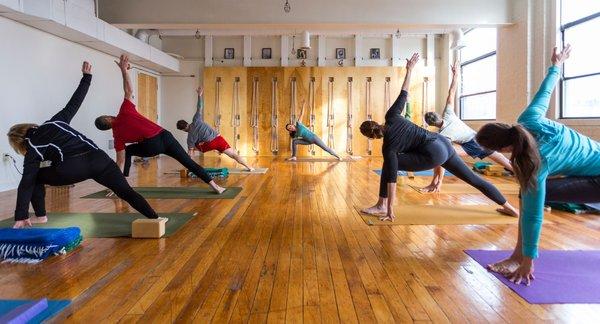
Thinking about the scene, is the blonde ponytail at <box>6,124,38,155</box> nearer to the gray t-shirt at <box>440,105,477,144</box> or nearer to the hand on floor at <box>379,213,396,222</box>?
the hand on floor at <box>379,213,396,222</box>

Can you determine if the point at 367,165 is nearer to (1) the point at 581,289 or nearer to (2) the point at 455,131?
(2) the point at 455,131

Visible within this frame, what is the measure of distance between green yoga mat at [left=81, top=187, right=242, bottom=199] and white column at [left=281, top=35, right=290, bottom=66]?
6.49 metres

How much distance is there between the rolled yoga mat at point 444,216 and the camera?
3.58 metres

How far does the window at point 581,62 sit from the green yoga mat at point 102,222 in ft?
17.1

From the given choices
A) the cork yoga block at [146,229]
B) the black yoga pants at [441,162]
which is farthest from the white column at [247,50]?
the cork yoga block at [146,229]

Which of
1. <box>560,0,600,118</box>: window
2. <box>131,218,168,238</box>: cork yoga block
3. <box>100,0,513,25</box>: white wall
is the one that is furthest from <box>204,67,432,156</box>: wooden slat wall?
<box>131,218,168,238</box>: cork yoga block

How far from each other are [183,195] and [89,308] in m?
3.03

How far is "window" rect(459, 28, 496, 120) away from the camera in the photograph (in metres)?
8.68

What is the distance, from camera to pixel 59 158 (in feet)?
9.56

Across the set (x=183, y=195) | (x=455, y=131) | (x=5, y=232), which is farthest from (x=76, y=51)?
(x=455, y=131)

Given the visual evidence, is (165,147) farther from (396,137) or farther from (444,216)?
(444,216)

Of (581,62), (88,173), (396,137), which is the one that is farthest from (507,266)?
(581,62)

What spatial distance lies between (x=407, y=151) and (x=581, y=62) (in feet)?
12.4

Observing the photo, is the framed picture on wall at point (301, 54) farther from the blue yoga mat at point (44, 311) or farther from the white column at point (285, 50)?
the blue yoga mat at point (44, 311)
